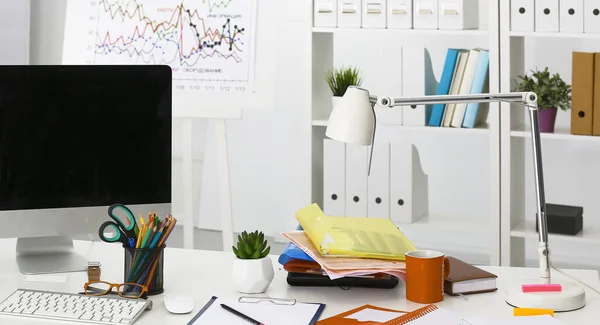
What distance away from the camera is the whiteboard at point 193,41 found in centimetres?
319

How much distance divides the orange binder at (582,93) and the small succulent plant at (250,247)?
1.77m

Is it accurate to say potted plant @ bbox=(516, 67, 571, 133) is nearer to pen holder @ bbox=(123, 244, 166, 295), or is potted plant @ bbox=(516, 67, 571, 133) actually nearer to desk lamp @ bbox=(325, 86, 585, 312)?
desk lamp @ bbox=(325, 86, 585, 312)

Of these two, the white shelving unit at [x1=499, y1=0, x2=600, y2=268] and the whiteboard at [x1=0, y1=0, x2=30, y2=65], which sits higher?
the whiteboard at [x1=0, y1=0, x2=30, y2=65]

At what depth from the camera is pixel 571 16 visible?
311 centimetres

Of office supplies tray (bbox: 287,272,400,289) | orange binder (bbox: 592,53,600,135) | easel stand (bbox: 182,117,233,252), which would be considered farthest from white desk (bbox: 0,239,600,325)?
orange binder (bbox: 592,53,600,135)

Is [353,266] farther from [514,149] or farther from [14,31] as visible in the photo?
[14,31]

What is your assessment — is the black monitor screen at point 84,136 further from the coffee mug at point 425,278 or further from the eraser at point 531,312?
the eraser at point 531,312

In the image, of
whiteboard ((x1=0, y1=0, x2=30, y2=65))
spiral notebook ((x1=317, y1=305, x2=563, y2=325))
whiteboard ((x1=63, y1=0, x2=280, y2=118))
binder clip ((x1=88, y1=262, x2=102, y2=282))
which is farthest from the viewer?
whiteboard ((x1=0, y1=0, x2=30, y2=65))

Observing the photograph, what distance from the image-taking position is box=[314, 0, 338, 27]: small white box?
3398 mm

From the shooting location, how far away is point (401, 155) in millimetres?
3422

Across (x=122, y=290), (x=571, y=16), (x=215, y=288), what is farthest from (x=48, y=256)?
(x=571, y=16)

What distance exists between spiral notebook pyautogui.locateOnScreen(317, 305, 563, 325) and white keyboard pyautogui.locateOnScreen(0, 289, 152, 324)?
0.37 metres

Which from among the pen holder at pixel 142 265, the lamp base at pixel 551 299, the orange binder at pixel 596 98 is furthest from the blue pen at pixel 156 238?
the orange binder at pixel 596 98

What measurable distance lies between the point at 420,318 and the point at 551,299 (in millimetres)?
→ 275
